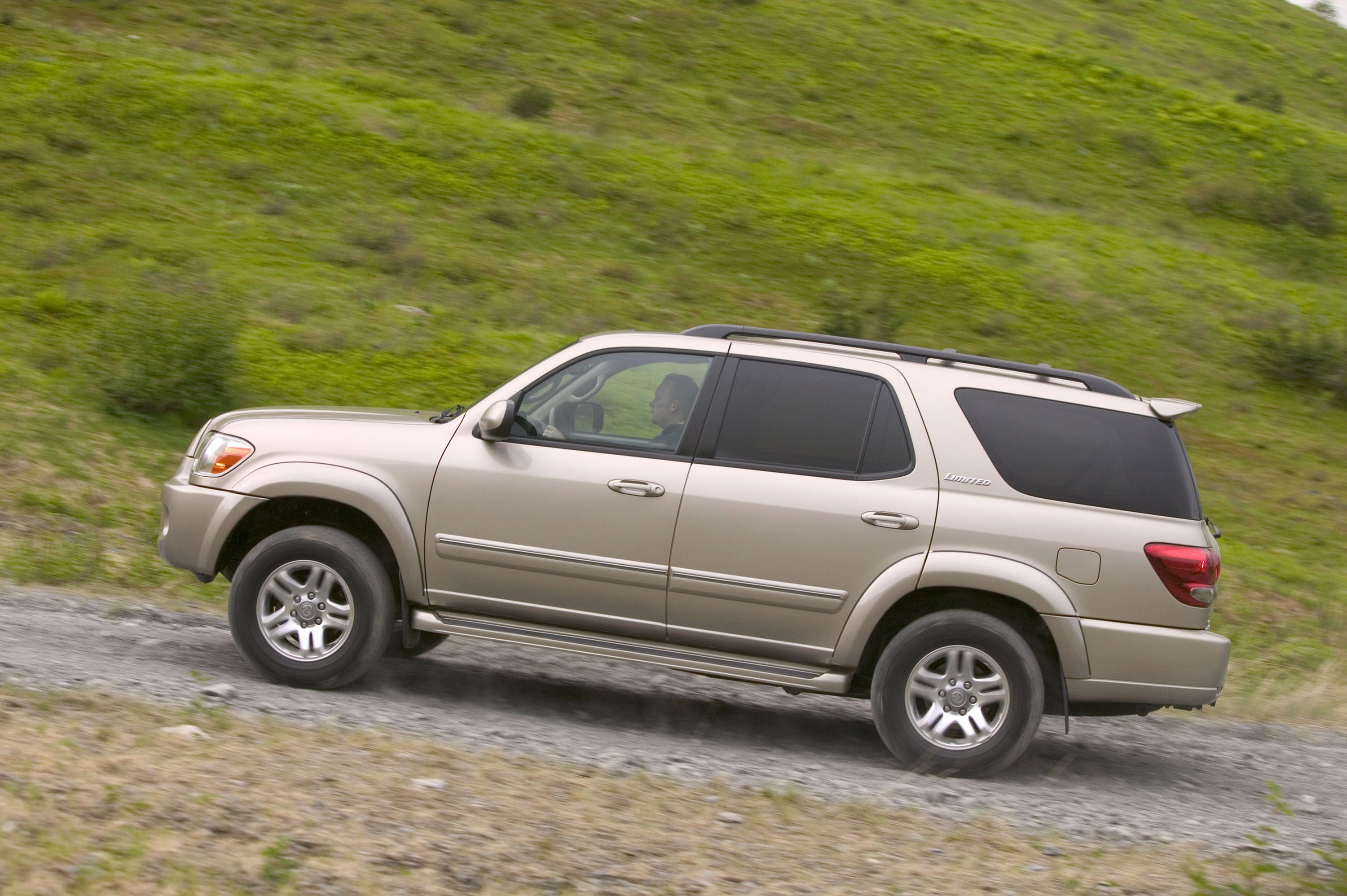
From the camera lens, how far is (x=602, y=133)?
23.6m

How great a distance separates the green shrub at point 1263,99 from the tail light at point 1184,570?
32.7 metres

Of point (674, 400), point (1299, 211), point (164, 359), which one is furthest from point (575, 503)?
point (1299, 211)

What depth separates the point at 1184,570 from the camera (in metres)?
5.65

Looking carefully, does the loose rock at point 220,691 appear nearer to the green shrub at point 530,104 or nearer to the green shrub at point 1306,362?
the green shrub at point 1306,362

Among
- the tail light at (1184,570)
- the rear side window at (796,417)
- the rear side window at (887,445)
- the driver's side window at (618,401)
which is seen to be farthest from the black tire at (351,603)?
the tail light at (1184,570)

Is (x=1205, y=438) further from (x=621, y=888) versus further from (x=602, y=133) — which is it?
(x=621, y=888)

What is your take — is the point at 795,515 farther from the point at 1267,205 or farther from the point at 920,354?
the point at 1267,205

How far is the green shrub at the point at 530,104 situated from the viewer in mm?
23797

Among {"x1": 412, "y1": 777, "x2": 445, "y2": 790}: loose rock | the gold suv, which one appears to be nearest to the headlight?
the gold suv

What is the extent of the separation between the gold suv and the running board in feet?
0.04

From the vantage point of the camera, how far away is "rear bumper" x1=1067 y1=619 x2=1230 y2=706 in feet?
18.6

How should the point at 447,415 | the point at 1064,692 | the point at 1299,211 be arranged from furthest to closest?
the point at 1299,211 → the point at 447,415 → the point at 1064,692

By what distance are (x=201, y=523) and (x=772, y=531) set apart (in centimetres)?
270

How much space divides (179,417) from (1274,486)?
12181mm
